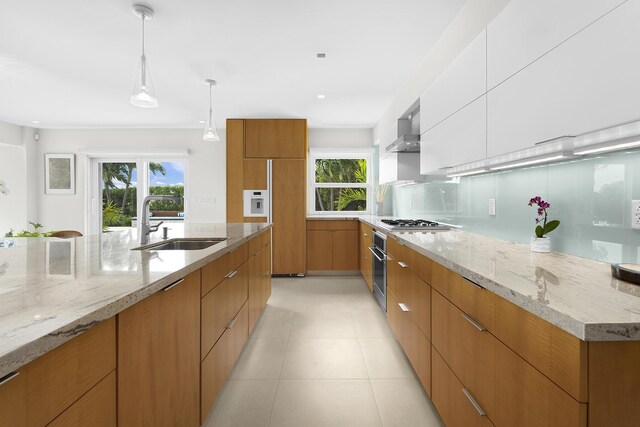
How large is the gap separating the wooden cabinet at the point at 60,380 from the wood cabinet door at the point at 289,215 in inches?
164

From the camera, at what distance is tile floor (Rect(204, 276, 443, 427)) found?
5.69 feet

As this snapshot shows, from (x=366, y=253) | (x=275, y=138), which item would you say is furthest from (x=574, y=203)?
(x=275, y=138)

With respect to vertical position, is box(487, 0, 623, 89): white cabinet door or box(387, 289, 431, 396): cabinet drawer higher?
box(487, 0, 623, 89): white cabinet door

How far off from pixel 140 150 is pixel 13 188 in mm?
2201

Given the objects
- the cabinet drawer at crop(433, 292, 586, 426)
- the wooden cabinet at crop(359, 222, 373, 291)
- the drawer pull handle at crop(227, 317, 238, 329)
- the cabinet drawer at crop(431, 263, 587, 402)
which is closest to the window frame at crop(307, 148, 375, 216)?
the wooden cabinet at crop(359, 222, 373, 291)

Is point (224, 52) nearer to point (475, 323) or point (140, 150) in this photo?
point (475, 323)

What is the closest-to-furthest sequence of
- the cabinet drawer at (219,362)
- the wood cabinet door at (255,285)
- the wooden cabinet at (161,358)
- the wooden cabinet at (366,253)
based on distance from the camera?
the wooden cabinet at (161,358), the cabinet drawer at (219,362), the wood cabinet door at (255,285), the wooden cabinet at (366,253)

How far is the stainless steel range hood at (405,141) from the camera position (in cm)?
→ 292

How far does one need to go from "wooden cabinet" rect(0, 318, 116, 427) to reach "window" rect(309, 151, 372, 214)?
16.9ft

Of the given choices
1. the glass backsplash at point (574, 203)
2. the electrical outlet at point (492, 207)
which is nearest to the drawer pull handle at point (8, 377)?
the glass backsplash at point (574, 203)

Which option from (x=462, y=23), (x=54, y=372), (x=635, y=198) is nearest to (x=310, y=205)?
(x=462, y=23)

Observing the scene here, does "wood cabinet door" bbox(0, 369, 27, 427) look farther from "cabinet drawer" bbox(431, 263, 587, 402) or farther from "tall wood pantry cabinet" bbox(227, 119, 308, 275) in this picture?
"tall wood pantry cabinet" bbox(227, 119, 308, 275)

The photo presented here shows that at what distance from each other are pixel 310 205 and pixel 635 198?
192 inches

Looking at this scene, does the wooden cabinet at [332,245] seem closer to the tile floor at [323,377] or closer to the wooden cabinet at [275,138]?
the wooden cabinet at [275,138]
